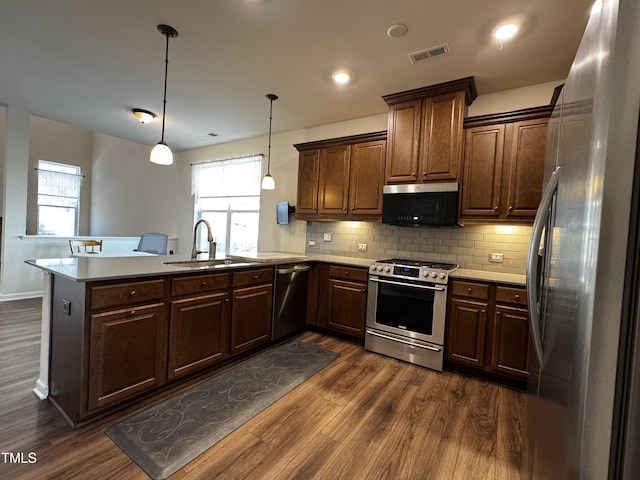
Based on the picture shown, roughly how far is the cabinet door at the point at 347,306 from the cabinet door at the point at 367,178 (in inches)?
34.9

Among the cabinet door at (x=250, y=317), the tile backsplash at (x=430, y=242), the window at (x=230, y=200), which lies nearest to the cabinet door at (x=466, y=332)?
the tile backsplash at (x=430, y=242)

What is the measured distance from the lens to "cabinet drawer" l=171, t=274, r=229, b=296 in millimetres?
2133

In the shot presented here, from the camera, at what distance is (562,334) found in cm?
73

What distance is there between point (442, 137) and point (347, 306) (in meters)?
2.04

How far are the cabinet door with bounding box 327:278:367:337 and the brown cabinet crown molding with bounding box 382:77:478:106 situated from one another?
2.05 meters

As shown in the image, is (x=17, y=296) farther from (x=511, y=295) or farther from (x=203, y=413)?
(x=511, y=295)

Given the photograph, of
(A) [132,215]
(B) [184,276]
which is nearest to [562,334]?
(B) [184,276]

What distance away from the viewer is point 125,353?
1.86m

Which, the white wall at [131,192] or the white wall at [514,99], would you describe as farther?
the white wall at [131,192]

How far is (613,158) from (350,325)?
301cm

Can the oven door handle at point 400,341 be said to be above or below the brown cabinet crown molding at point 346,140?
below

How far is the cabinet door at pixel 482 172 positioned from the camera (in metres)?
2.70

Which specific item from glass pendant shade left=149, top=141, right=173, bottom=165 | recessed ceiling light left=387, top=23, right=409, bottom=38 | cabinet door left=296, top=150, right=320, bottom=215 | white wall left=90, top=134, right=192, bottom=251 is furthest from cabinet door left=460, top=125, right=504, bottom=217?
white wall left=90, top=134, right=192, bottom=251

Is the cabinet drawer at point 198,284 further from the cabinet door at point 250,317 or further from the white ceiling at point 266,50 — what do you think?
the white ceiling at point 266,50
